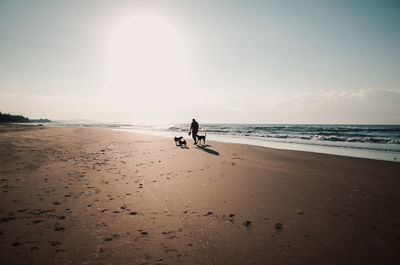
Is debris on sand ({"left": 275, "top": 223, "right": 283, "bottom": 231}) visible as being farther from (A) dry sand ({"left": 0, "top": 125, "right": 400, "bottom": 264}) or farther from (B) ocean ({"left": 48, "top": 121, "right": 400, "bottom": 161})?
(B) ocean ({"left": 48, "top": 121, "right": 400, "bottom": 161})

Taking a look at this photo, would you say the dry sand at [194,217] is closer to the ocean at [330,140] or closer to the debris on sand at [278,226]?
the debris on sand at [278,226]

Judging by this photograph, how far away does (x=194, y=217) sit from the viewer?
14.7 feet

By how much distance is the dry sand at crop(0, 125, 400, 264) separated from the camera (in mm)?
3205

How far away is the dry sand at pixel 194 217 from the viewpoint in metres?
3.21

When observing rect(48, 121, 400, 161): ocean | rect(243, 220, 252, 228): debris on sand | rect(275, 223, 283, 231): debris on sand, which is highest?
rect(48, 121, 400, 161): ocean

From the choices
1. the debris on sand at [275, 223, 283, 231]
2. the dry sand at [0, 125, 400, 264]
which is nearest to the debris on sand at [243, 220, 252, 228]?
the dry sand at [0, 125, 400, 264]

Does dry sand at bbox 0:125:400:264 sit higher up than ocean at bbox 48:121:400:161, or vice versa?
ocean at bbox 48:121:400:161

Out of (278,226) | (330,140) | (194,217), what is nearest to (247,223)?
(278,226)

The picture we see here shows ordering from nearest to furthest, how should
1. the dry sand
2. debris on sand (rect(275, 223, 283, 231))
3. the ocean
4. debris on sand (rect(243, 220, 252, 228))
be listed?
the dry sand < debris on sand (rect(275, 223, 283, 231)) < debris on sand (rect(243, 220, 252, 228)) < the ocean

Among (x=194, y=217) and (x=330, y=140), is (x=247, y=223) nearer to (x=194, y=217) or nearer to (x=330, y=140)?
(x=194, y=217)

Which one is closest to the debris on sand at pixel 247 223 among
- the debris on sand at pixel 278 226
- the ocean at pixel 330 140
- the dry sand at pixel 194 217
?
the dry sand at pixel 194 217

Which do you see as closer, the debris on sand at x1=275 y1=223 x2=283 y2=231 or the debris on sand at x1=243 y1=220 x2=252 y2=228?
the debris on sand at x1=275 y1=223 x2=283 y2=231

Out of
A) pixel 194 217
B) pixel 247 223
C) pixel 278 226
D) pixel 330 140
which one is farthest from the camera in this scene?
pixel 330 140

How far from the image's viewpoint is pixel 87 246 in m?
3.32
